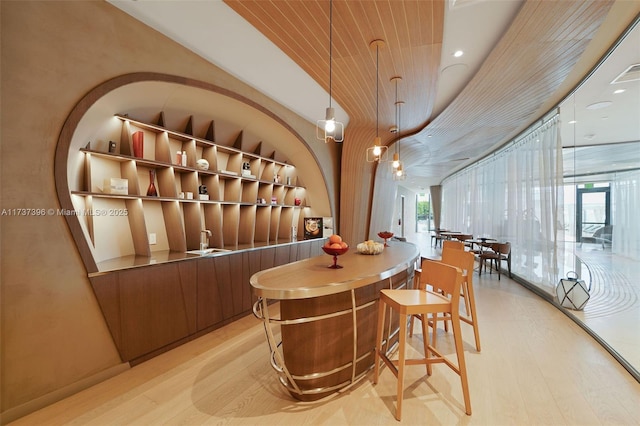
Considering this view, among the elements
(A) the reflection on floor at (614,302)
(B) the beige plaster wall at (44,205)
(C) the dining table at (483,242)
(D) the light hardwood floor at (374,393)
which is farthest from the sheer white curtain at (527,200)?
(B) the beige plaster wall at (44,205)

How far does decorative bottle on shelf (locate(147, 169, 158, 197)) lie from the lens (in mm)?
3297

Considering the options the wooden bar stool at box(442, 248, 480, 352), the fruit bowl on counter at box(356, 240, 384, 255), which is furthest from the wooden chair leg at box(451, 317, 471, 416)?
the fruit bowl on counter at box(356, 240, 384, 255)

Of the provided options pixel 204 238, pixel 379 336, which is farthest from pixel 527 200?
pixel 204 238

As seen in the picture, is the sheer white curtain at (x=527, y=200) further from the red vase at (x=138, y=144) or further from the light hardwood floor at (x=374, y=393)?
the red vase at (x=138, y=144)

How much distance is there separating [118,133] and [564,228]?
252 inches

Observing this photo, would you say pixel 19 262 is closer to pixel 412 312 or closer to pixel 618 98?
pixel 412 312

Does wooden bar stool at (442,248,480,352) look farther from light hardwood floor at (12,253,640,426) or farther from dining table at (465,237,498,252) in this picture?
dining table at (465,237,498,252)

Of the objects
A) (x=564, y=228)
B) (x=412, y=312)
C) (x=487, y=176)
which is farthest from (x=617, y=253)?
(x=487, y=176)

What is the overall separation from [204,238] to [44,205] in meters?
1.90

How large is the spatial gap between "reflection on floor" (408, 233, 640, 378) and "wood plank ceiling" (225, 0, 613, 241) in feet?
7.99

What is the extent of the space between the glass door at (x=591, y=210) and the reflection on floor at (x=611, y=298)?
0.25 metres

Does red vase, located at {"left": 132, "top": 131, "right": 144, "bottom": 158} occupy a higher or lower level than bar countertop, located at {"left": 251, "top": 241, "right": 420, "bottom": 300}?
higher

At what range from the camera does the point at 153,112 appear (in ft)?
10.5

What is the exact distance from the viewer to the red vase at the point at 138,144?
119 inches
